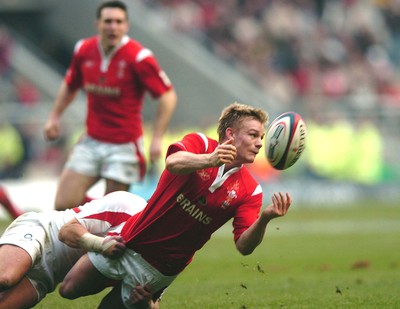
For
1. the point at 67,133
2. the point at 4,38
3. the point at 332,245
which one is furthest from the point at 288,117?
the point at 4,38

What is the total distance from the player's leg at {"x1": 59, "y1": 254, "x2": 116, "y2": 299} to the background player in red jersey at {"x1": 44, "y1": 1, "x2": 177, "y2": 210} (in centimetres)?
320

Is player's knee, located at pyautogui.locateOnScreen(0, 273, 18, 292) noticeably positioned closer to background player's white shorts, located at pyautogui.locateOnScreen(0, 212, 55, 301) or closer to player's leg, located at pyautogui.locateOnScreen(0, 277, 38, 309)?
player's leg, located at pyautogui.locateOnScreen(0, 277, 38, 309)

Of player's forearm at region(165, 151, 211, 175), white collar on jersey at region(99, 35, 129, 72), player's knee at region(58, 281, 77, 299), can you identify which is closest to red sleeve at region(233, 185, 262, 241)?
player's forearm at region(165, 151, 211, 175)

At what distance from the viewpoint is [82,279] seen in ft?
26.5

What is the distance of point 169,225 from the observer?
7.88 metres

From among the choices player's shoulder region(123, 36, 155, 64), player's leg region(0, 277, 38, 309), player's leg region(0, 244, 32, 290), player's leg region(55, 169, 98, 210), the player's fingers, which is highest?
player's shoulder region(123, 36, 155, 64)

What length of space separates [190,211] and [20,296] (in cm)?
150

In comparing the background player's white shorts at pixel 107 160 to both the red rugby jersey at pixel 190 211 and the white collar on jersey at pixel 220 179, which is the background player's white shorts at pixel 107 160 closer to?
the red rugby jersey at pixel 190 211

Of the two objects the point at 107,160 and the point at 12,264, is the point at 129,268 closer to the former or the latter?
the point at 12,264

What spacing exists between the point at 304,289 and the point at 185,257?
9.18 feet

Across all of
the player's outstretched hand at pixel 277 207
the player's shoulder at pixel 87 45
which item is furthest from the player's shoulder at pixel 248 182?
the player's shoulder at pixel 87 45

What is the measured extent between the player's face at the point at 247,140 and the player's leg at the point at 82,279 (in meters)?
1.50

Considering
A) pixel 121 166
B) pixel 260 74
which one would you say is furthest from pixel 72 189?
pixel 260 74

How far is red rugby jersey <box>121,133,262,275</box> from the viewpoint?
7.75m
